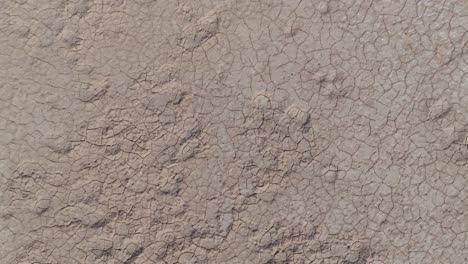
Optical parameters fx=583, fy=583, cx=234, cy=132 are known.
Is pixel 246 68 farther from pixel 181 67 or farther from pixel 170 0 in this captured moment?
pixel 170 0

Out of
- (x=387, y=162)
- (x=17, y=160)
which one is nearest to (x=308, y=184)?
(x=387, y=162)

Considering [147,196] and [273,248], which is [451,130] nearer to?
[273,248]

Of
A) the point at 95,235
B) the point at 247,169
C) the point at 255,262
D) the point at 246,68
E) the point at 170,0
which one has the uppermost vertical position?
the point at 170,0

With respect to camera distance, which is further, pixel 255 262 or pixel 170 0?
pixel 170 0

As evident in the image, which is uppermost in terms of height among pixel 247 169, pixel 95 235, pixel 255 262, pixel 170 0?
pixel 170 0

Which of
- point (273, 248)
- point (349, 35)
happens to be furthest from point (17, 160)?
point (349, 35)

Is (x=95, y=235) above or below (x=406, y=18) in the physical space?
below
